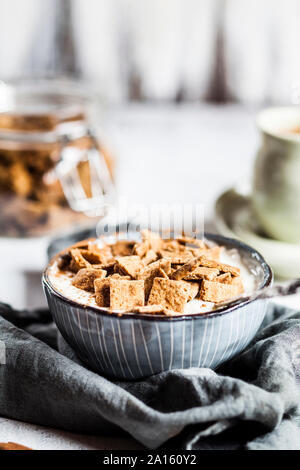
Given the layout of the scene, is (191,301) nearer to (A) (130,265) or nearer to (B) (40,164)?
(A) (130,265)

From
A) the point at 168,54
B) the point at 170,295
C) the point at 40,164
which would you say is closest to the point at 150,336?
the point at 170,295

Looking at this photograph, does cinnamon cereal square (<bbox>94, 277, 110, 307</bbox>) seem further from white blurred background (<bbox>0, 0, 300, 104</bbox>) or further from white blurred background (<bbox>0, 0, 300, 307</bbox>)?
white blurred background (<bbox>0, 0, 300, 104</bbox>)

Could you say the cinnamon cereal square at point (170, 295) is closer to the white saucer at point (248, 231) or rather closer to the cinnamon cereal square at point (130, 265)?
the cinnamon cereal square at point (130, 265)

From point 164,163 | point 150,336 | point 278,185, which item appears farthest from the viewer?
point 164,163

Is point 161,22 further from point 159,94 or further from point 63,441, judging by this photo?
point 63,441

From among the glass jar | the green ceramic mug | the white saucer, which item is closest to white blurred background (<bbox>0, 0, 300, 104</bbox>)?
the glass jar

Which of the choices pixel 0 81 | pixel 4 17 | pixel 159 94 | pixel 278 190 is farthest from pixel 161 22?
pixel 278 190
